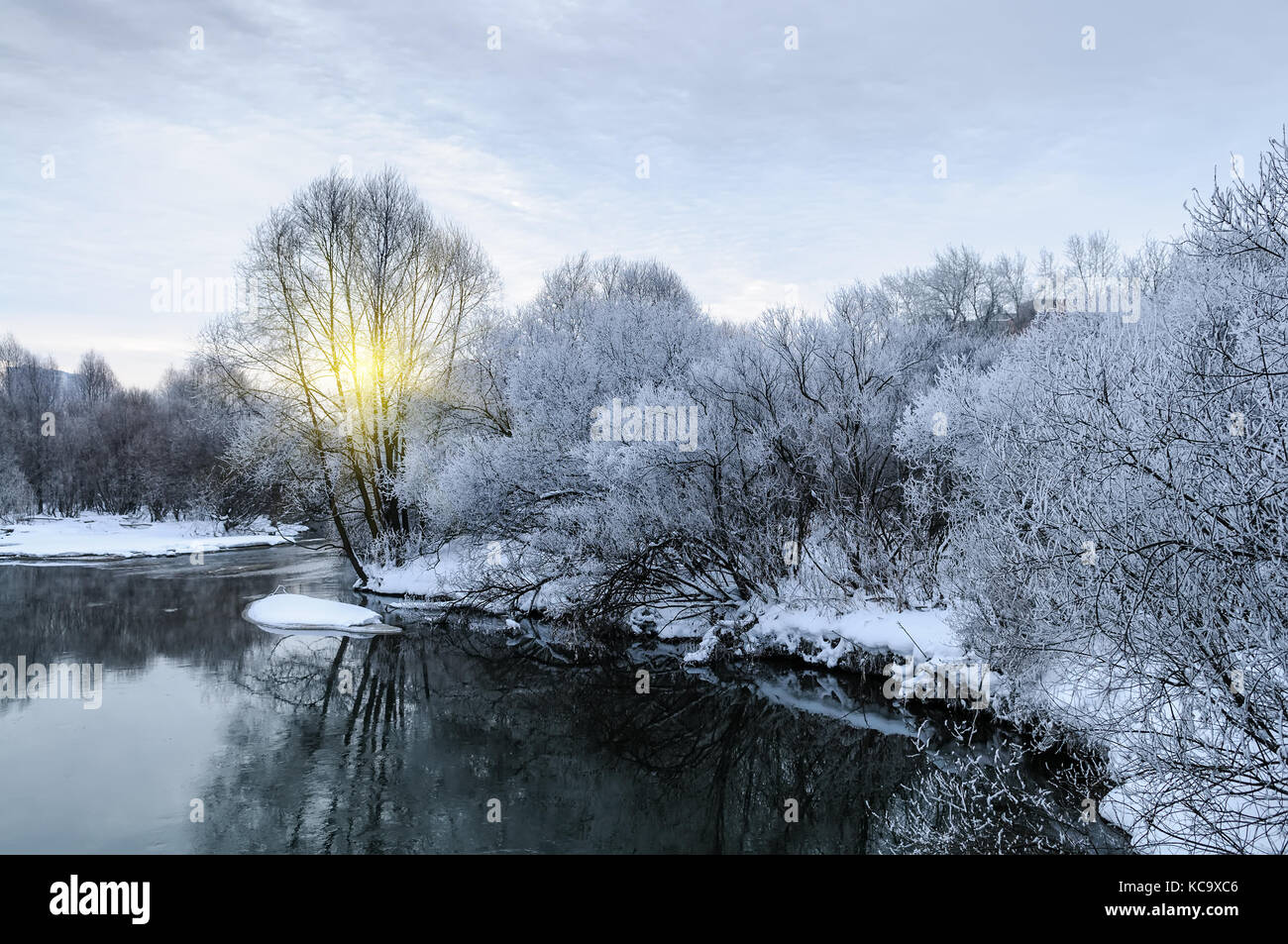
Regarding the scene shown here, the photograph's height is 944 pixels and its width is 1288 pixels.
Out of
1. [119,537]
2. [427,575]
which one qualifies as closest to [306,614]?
[427,575]

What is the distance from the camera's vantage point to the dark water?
931cm

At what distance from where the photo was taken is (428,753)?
12.1 metres

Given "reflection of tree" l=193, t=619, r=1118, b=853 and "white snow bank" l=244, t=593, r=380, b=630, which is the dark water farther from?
"white snow bank" l=244, t=593, r=380, b=630

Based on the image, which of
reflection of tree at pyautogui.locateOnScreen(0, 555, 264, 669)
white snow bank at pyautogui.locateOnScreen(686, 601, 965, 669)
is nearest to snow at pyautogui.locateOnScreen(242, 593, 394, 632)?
reflection of tree at pyautogui.locateOnScreen(0, 555, 264, 669)

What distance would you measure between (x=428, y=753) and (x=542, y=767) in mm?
1751

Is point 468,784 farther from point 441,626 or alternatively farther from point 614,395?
point 614,395

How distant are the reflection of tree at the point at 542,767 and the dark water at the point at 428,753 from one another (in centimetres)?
4

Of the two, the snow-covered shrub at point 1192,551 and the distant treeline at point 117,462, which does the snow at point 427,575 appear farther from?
the distant treeline at point 117,462

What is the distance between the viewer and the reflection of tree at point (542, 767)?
369 inches

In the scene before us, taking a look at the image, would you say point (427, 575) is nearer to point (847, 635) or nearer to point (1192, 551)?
point (847, 635)

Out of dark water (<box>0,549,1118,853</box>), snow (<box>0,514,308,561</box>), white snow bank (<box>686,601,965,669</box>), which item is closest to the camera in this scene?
dark water (<box>0,549,1118,853</box>)

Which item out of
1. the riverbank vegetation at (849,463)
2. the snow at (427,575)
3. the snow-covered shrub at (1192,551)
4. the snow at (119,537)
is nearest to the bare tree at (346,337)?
the riverbank vegetation at (849,463)

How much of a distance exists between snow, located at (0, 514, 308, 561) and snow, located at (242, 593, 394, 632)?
11952mm
